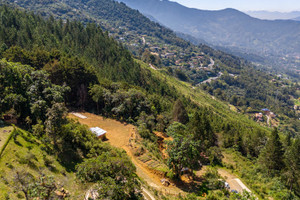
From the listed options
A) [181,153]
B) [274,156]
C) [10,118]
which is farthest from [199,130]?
[10,118]

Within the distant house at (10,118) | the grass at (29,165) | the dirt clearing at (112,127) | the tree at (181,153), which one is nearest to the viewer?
the grass at (29,165)

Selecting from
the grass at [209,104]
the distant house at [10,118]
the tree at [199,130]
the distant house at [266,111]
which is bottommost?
the distant house at [266,111]

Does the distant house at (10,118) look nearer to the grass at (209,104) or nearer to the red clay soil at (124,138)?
the red clay soil at (124,138)

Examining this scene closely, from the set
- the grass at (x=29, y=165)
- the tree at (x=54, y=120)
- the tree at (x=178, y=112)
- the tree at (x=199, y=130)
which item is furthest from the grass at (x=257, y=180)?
the tree at (x=54, y=120)

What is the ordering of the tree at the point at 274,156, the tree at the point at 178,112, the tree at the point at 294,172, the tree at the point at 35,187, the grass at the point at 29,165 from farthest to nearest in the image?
the tree at the point at 178,112 < the tree at the point at 274,156 < the tree at the point at 294,172 < the grass at the point at 29,165 < the tree at the point at 35,187

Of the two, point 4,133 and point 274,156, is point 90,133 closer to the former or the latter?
point 4,133

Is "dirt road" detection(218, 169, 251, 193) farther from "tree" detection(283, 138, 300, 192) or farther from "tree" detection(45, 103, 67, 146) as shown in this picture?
"tree" detection(45, 103, 67, 146)

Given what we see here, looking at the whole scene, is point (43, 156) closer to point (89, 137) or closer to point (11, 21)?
point (89, 137)

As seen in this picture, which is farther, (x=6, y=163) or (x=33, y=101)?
(x=33, y=101)

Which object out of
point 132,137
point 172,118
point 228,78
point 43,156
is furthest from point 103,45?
point 228,78
